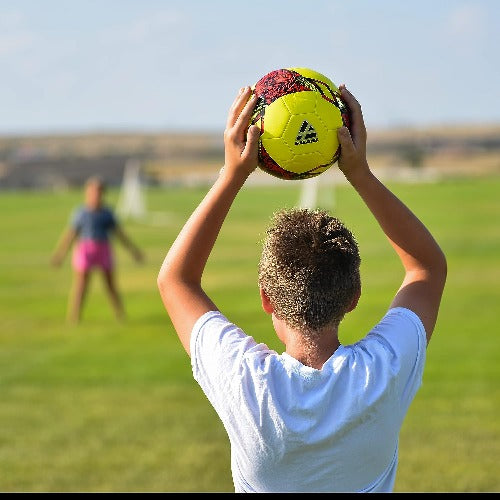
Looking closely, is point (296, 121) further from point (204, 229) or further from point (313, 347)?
point (313, 347)

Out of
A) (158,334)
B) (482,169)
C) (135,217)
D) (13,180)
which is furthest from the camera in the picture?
(482,169)

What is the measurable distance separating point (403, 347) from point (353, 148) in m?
0.65

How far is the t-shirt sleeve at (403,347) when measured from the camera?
2979mm

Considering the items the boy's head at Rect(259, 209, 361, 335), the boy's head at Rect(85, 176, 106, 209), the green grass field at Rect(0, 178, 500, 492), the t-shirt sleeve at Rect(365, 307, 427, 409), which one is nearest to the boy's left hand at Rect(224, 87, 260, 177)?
the boy's head at Rect(259, 209, 361, 335)

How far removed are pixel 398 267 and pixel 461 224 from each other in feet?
47.6

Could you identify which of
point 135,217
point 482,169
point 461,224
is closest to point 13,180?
point 482,169

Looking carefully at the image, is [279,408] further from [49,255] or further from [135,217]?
[135,217]

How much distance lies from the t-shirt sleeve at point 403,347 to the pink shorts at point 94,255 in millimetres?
14016

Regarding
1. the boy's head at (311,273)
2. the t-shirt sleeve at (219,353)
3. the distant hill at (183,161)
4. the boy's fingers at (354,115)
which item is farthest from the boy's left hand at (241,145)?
the distant hill at (183,161)

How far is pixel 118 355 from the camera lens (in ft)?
45.6

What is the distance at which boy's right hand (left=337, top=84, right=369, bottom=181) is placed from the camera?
3.14 meters

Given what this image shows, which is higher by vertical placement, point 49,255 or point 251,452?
point 251,452

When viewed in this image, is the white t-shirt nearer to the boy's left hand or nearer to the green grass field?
the boy's left hand

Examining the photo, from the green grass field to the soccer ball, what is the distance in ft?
15.5
